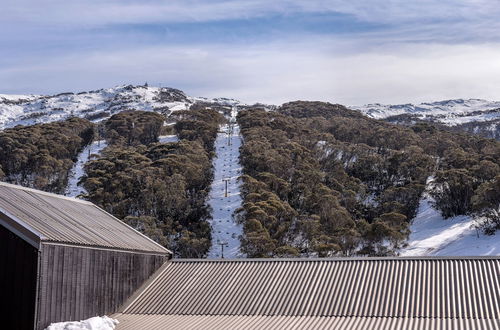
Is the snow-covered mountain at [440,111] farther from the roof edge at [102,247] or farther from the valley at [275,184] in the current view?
the roof edge at [102,247]

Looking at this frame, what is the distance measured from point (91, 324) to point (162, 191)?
85.2ft

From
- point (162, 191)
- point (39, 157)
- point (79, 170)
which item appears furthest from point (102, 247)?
point (79, 170)

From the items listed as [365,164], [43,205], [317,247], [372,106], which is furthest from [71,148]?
[372,106]

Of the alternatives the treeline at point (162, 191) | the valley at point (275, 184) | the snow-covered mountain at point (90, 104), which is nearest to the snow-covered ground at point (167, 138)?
the valley at point (275, 184)

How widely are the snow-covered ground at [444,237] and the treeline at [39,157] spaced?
25780 mm

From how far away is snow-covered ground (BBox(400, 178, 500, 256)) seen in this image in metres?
34.0

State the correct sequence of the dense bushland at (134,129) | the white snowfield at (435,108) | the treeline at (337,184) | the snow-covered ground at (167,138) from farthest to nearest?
the white snowfield at (435,108), the dense bushland at (134,129), the snow-covered ground at (167,138), the treeline at (337,184)

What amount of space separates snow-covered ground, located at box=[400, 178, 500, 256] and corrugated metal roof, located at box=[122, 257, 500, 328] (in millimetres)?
17930

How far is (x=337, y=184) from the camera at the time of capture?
4388cm

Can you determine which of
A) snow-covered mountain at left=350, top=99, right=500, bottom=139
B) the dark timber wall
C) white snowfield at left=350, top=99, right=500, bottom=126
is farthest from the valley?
white snowfield at left=350, top=99, right=500, bottom=126

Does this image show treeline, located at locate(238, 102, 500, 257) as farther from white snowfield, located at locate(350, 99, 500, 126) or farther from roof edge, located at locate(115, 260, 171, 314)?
white snowfield, located at locate(350, 99, 500, 126)

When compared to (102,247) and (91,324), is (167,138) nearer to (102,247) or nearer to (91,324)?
(102,247)

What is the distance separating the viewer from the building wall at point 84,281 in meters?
13.7

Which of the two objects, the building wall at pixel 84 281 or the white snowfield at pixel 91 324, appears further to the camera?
the white snowfield at pixel 91 324
